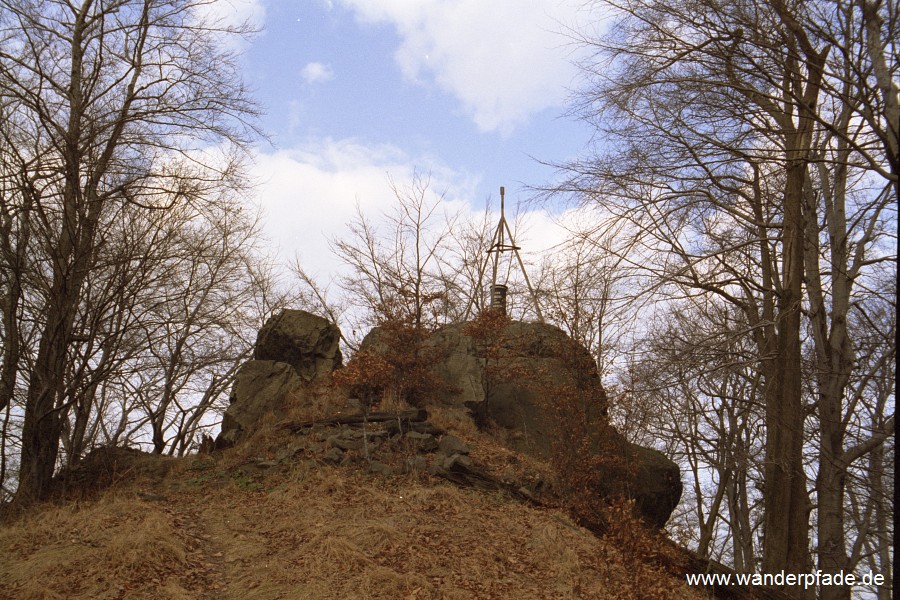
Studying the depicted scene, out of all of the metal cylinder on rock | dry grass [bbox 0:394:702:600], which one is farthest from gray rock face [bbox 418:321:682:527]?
dry grass [bbox 0:394:702:600]

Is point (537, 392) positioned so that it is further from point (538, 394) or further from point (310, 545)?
point (310, 545)

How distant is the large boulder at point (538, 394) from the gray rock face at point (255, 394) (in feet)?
5.92

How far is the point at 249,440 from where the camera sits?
37.6ft

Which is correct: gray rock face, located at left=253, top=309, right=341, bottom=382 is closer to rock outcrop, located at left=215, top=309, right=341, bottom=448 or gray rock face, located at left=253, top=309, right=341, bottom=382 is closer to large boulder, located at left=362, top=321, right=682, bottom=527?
rock outcrop, located at left=215, top=309, right=341, bottom=448

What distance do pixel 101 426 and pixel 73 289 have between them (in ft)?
32.3

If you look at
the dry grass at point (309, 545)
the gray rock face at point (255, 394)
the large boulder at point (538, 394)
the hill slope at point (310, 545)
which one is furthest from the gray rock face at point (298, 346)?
the hill slope at point (310, 545)

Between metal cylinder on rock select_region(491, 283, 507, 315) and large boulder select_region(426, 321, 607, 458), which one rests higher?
metal cylinder on rock select_region(491, 283, 507, 315)

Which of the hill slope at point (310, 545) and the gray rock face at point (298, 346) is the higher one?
the gray rock face at point (298, 346)

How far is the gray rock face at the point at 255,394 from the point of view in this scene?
11992 mm

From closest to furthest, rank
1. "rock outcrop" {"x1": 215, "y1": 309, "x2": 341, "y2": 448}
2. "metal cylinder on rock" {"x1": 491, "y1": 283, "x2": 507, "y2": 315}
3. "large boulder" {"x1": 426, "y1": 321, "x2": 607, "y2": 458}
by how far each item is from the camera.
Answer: "rock outcrop" {"x1": 215, "y1": 309, "x2": 341, "y2": 448}, "large boulder" {"x1": 426, "y1": 321, "x2": 607, "y2": 458}, "metal cylinder on rock" {"x1": 491, "y1": 283, "x2": 507, "y2": 315}

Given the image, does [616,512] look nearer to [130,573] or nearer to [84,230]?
[130,573]

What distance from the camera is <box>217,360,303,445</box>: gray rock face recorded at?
12.0 m

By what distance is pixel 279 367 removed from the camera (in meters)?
13.0

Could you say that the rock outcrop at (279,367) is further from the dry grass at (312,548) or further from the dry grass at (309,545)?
the dry grass at (312,548)
